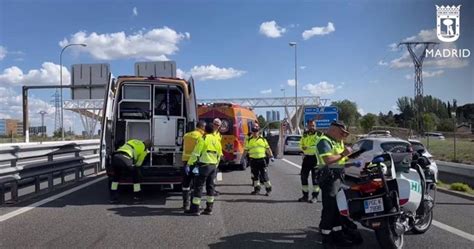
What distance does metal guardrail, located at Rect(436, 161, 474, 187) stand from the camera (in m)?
14.1

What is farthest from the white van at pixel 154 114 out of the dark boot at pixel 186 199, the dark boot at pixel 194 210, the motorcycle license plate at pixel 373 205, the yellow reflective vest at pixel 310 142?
the motorcycle license plate at pixel 373 205

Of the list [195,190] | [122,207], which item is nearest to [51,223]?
[122,207]

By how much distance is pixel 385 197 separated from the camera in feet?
19.6

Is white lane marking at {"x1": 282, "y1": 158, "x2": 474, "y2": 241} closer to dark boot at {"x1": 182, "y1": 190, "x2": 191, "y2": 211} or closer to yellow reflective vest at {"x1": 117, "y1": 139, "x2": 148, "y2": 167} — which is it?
dark boot at {"x1": 182, "y1": 190, "x2": 191, "y2": 211}

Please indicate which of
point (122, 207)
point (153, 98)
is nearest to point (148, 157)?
point (153, 98)

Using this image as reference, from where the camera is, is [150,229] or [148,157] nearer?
[150,229]

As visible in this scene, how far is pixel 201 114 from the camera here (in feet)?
58.7

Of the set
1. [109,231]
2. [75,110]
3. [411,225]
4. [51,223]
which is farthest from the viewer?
[75,110]

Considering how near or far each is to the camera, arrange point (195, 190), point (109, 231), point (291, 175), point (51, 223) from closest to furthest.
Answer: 1. point (109, 231)
2. point (51, 223)
3. point (195, 190)
4. point (291, 175)

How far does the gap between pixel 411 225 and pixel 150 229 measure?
3642mm

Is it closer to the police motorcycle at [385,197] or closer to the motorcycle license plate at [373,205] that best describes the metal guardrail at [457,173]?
the police motorcycle at [385,197]

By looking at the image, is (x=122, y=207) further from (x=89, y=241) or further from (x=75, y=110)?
(x=75, y=110)

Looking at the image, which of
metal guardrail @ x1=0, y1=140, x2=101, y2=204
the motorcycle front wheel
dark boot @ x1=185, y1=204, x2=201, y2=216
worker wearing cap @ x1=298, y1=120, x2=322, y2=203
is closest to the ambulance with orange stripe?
metal guardrail @ x1=0, y1=140, x2=101, y2=204

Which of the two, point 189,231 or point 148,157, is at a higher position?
point 148,157
